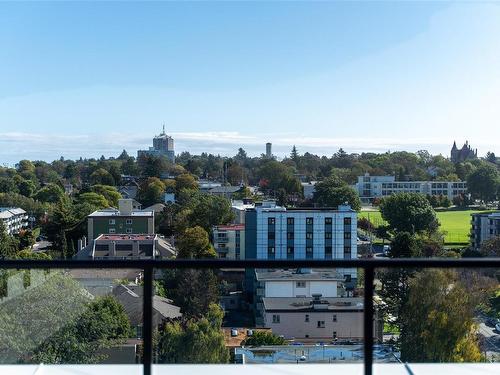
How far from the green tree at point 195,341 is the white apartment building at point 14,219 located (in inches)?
1283

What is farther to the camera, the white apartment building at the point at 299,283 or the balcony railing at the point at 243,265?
the white apartment building at the point at 299,283

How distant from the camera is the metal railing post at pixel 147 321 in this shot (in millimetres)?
1907

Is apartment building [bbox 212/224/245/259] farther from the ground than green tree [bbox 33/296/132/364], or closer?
closer

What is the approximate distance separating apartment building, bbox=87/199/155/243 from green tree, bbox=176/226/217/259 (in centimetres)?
305

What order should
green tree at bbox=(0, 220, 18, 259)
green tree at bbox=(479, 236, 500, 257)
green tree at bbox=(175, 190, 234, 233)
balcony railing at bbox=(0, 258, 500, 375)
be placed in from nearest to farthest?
1. balcony railing at bbox=(0, 258, 500, 375)
2. green tree at bbox=(0, 220, 18, 259)
3. green tree at bbox=(479, 236, 500, 257)
4. green tree at bbox=(175, 190, 234, 233)

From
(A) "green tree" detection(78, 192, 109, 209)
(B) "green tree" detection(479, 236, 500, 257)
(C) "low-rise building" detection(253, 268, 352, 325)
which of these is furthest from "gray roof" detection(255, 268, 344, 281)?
(A) "green tree" detection(78, 192, 109, 209)

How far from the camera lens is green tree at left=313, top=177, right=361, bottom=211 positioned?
44750 millimetres

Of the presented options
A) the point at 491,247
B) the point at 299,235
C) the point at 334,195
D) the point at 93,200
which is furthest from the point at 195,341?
the point at 334,195

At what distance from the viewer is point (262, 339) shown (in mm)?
2242

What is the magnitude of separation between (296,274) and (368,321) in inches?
12.0

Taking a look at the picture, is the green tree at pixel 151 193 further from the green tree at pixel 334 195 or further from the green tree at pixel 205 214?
the green tree at pixel 334 195

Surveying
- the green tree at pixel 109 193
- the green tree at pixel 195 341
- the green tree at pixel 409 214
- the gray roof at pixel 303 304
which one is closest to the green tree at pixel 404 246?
the green tree at pixel 409 214

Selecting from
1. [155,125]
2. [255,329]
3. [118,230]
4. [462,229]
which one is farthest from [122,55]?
[255,329]

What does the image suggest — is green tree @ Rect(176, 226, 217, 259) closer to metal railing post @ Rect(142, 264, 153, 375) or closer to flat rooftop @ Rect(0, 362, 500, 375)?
flat rooftop @ Rect(0, 362, 500, 375)
